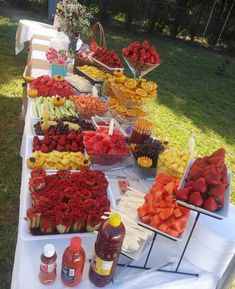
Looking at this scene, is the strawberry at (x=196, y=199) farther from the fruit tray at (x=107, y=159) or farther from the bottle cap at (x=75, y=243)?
the fruit tray at (x=107, y=159)

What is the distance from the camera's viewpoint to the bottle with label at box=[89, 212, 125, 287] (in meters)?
0.98

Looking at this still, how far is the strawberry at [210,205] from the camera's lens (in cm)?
104

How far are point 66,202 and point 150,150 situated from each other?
2.13 ft

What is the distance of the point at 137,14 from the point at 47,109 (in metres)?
8.73

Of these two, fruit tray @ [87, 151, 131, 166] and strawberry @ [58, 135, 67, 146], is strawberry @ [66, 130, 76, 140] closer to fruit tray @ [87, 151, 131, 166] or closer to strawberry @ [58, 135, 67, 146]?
strawberry @ [58, 135, 67, 146]

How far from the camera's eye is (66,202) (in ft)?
4.49

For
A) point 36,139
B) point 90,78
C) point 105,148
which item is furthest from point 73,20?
point 105,148

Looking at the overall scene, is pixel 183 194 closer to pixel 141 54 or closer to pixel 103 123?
pixel 103 123

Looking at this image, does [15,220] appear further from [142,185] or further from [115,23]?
[115,23]

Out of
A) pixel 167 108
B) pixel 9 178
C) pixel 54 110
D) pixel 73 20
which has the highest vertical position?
pixel 73 20

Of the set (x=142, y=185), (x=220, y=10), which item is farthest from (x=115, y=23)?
(x=142, y=185)

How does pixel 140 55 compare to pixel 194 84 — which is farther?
pixel 194 84

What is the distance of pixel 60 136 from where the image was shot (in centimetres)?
188

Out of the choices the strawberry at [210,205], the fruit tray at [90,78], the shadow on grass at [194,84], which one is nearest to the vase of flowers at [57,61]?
the fruit tray at [90,78]
